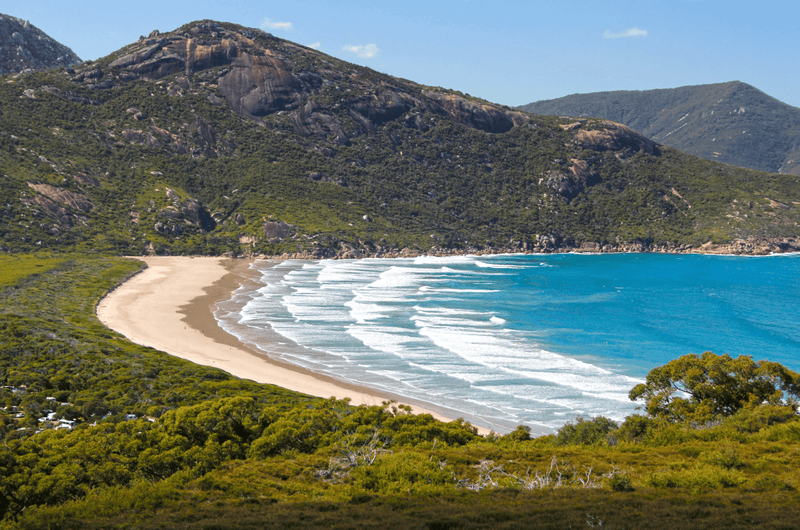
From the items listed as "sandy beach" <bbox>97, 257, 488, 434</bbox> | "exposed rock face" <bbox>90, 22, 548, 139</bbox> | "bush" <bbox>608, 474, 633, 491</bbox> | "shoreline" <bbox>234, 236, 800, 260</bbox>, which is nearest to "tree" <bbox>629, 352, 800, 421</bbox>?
"sandy beach" <bbox>97, 257, 488, 434</bbox>

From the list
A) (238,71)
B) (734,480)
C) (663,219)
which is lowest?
(734,480)

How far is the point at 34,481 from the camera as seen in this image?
1527cm

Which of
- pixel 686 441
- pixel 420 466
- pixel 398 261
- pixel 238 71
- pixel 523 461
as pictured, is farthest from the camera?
pixel 238 71

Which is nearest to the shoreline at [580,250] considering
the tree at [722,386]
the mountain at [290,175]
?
the mountain at [290,175]

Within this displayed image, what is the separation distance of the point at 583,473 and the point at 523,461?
79.2 inches

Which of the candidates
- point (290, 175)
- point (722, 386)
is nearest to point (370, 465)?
point (722, 386)

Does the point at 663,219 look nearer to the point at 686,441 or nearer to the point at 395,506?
the point at 686,441

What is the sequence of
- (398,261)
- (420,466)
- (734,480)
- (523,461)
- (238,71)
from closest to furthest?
(734,480) → (420,466) → (523,461) → (398,261) → (238,71)

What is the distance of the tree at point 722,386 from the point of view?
23858 millimetres

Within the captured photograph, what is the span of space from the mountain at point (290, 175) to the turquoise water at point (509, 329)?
134 feet

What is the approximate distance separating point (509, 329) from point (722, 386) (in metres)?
30.1

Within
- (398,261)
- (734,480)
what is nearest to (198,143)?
(398,261)

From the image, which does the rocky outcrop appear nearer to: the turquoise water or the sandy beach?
the sandy beach

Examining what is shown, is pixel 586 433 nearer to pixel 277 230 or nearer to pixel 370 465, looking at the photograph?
pixel 370 465
